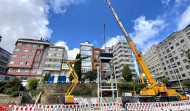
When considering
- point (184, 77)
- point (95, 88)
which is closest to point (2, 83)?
point (95, 88)

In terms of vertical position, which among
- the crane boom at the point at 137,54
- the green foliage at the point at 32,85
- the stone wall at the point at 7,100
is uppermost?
the crane boom at the point at 137,54

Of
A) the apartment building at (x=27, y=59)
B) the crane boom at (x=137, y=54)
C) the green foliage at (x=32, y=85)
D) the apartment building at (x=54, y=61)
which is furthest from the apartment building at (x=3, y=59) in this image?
the crane boom at (x=137, y=54)

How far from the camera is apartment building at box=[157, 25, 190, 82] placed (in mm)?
37219

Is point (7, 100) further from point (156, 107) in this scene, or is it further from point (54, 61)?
point (156, 107)

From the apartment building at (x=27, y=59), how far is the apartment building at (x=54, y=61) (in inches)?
85.1

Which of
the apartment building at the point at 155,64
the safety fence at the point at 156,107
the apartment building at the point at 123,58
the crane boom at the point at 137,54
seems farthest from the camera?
the apartment building at the point at 155,64

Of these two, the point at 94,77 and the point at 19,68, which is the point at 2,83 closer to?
the point at 19,68

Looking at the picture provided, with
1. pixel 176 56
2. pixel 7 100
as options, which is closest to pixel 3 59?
pixel 7 100

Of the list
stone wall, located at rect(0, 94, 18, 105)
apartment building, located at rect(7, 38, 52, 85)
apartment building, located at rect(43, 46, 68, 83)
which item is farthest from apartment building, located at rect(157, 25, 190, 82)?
apartment building, located at rect(7, 38, 52, 85)

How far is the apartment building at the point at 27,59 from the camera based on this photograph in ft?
107

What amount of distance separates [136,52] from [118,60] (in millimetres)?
38865

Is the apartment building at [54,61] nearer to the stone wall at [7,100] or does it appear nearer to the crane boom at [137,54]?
the stone wall at [7,100]

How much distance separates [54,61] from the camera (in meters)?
37.7

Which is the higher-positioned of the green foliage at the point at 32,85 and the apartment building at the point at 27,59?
the apartment building at the point at 27,59
